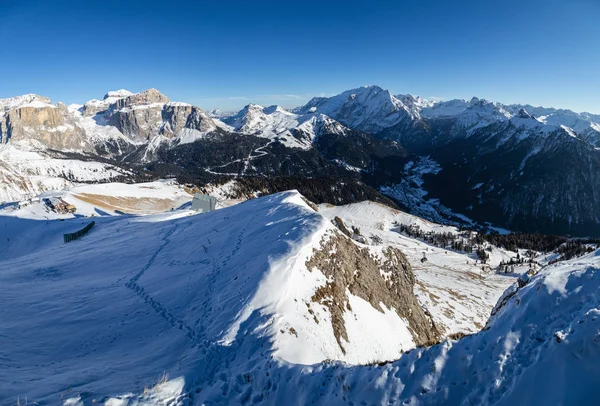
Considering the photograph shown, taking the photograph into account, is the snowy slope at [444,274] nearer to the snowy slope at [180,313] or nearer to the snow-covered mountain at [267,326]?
the snow-covered mountain at [267,326]

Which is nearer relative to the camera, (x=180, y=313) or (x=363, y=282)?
(x=180, y=313)

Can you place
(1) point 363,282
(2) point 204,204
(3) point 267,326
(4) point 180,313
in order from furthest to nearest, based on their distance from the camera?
(2) point 204,204
(1) point 363,282
(4) point 180,313
(3) point 267,326

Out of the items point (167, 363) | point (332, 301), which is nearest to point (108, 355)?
point (167, 363)

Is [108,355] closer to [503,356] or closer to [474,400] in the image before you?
[474,400]

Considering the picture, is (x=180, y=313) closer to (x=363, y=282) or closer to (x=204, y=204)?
(x=363, y=282)

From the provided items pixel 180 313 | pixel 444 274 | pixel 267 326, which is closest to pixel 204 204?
pixel 180 313

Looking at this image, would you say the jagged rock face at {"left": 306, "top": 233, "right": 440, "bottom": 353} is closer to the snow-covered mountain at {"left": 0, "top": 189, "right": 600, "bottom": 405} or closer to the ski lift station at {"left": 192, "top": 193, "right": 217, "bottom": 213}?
the snow-covered mountain at {"left": 0, "top": 189, "right": 600, "bottom": 405}

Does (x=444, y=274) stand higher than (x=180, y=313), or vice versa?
(x=180, y=313)
